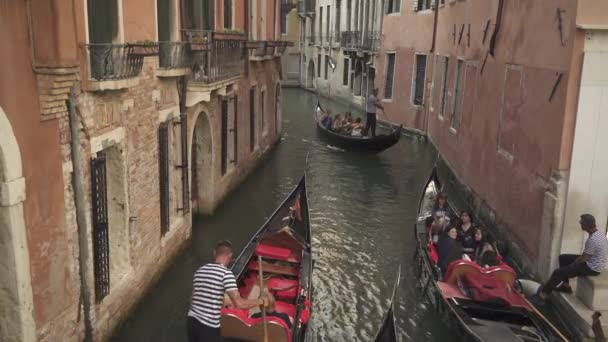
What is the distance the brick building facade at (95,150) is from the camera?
144 inches

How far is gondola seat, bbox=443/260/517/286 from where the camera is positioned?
5.54m

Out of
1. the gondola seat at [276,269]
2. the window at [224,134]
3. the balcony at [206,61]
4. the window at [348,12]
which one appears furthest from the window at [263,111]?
the window at [348,12]

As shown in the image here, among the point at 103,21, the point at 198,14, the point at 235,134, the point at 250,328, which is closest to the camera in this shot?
the point at 250,328

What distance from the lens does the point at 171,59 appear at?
6.33 meters

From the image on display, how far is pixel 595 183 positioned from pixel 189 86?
448 cm

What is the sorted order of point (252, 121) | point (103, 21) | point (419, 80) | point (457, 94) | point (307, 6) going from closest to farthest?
point (103, 21) → point (252, 121) → point (457, 94) → point (419, 80) → point (307, 6)

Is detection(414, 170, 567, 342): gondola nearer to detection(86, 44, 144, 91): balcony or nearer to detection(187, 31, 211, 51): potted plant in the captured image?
detection(86, 44, 144, 91): balcony

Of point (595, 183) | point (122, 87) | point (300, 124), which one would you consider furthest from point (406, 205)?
point (300, 124)

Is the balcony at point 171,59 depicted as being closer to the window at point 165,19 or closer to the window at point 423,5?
the window at point 165,19

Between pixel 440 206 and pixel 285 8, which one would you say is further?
pixel 285 8

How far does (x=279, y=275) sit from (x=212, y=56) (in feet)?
9.54

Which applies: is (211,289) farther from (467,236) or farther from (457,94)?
(457,94)

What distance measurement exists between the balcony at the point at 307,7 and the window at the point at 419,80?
13370 millimetres

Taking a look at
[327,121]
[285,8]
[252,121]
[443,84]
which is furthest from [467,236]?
[285,8]
